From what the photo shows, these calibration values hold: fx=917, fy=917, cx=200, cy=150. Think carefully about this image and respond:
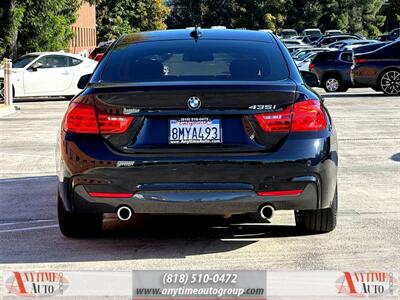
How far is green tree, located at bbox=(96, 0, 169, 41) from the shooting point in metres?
85.8

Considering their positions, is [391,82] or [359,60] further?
[391,82]

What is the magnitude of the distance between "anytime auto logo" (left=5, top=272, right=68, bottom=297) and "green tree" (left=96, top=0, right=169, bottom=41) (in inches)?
2781

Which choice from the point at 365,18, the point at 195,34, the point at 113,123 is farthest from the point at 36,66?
the point at 365,18

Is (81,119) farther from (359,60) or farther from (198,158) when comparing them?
(359,60)

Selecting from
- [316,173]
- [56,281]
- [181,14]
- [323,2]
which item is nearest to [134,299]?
[56,281]

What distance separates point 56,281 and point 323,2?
96970 millimetres

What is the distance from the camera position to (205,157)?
6207 millimetres

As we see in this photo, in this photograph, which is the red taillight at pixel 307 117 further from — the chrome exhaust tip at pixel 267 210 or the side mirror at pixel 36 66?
the side mirror at pixel 36 66

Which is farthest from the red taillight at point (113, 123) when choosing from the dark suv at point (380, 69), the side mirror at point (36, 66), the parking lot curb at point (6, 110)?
the side mirror at point (36, 66)

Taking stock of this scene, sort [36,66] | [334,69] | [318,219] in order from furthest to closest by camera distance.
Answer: [334,69] → [36,66] → [318,219]

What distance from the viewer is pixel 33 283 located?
5.05 m

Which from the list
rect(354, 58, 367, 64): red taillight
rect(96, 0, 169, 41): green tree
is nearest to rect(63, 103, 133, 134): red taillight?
rect(354, 58, 367, 64): red taillight

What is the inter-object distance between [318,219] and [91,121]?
194cm

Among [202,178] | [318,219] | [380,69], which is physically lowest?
[380,69]
